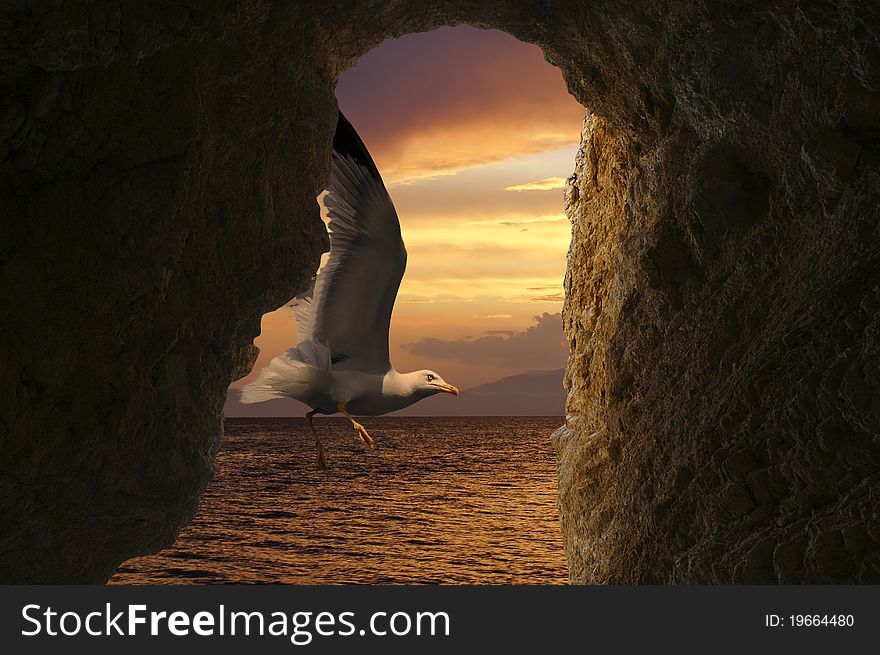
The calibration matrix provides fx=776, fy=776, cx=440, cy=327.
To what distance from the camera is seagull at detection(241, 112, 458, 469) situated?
5789mm

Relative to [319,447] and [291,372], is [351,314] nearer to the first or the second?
[291,372]

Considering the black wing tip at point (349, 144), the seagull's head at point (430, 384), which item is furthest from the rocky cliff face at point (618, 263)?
the seagull's head at point (430, 384)

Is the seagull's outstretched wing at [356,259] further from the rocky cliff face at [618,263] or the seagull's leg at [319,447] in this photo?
the rocky cliff face at [618,263]

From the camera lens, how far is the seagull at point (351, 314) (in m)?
5.79

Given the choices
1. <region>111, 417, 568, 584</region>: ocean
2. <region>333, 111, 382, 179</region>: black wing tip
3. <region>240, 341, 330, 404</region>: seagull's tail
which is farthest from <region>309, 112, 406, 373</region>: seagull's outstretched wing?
<region>111, 417, 568, 584</region>: ocean

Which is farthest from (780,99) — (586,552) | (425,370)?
(425,370)

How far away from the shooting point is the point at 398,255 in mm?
6215

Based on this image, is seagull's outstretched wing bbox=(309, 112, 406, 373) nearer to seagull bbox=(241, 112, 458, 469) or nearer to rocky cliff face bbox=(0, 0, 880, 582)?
seagull bbox=(241, 112, 458, 469)

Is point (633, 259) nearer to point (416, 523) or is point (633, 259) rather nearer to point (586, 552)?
point (586, 552)

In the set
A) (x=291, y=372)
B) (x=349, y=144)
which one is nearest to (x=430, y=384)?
(x=291, y=372)

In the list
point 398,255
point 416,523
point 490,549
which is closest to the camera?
point 398,255

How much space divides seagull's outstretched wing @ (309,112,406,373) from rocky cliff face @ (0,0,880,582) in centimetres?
176

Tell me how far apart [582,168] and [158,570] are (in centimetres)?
Answer: 2401

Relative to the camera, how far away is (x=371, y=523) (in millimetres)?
36781
